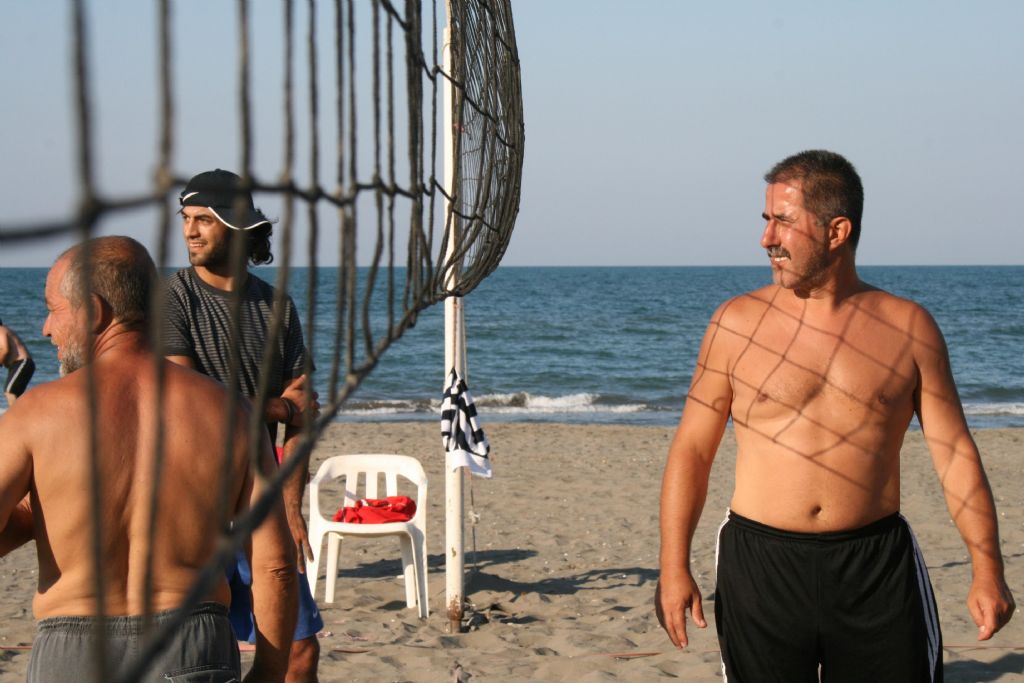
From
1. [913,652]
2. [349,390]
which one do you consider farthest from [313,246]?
[913,652]

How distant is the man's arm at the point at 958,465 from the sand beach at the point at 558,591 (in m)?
2.06

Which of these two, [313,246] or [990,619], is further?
[990,619]

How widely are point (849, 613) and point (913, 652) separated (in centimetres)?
18

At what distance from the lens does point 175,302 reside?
3.25 metres

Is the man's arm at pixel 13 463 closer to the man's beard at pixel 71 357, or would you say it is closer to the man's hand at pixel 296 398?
the man's beard at pixel 71 357

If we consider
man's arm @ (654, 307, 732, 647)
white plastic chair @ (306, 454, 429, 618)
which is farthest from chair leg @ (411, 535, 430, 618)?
man's arm @ (654, 307, 732, 647)

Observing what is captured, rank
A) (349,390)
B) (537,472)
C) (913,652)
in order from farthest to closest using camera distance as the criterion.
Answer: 1. (537,472)
2. (913,652)
3. (349,390)

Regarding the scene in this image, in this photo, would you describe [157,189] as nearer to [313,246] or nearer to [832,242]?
[313,246]

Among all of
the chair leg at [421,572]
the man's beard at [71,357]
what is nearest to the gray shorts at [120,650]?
the man's beard at [71,357]

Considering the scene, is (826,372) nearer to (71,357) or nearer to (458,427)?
(71,357)

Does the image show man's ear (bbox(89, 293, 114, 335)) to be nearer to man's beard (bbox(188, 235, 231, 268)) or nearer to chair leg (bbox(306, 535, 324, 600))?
man's beard (bbox(188, 235, 231, 268))

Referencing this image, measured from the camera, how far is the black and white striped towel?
511 cm

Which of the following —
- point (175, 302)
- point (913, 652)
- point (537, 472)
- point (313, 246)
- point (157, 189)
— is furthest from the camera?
point (537, 472)

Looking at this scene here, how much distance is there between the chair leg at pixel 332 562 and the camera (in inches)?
243
